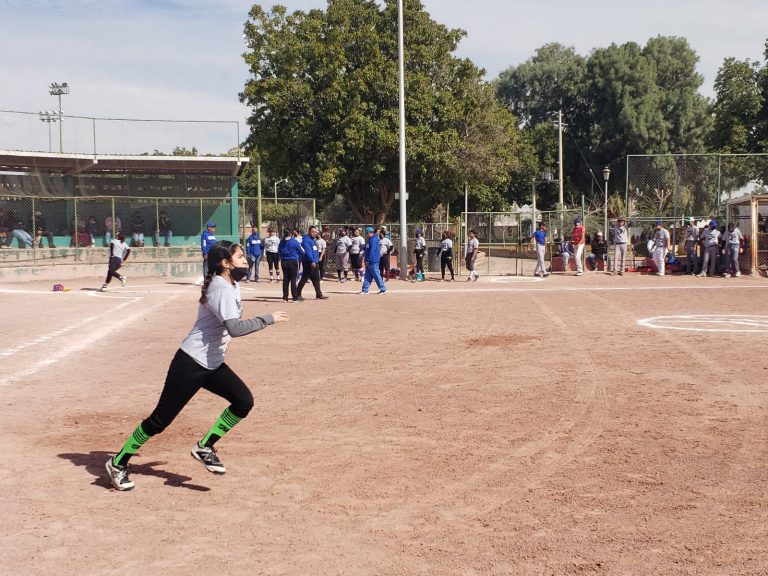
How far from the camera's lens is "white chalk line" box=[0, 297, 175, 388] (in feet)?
34.3

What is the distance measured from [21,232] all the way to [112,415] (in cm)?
2363

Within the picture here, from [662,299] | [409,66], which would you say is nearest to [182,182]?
[409,66]

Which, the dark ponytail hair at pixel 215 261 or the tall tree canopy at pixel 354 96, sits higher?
the tall tree canopy at pixel 354 96

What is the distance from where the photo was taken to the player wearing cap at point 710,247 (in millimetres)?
26438

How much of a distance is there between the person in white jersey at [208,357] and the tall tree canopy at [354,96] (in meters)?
28.0

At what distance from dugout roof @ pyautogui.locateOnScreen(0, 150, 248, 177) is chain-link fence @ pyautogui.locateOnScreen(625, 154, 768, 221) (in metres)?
16.6

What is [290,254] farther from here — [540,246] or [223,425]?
[223,425]

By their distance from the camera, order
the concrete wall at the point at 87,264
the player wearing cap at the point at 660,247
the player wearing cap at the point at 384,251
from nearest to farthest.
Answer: the player wearing cap at the point at 660,247 → the player wearing cap at the point at 384,251 → the concrete wall at the point at 87,264

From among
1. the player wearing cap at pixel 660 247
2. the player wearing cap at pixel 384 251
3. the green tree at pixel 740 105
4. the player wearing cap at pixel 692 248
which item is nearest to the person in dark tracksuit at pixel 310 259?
the player wearing cap at pixel 384 251

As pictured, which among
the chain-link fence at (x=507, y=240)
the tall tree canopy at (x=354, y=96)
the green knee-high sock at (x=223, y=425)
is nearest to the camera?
the green knee-high sock at (x=223, y=425)

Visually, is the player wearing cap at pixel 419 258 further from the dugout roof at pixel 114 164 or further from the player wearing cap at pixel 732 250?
the dugout roof at pixel 114 164

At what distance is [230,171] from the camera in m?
36.0

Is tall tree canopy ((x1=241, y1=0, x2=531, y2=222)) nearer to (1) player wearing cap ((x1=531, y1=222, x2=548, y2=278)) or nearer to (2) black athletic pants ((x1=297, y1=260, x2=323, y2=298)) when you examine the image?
(1) player wearing cap ((x1=531, y1=222, x2=548, y2=278))

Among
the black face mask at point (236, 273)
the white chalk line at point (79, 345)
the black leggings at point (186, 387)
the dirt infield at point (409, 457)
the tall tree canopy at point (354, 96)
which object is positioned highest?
the tall tree canopy at point (354, 96)
